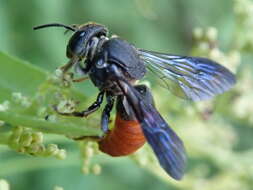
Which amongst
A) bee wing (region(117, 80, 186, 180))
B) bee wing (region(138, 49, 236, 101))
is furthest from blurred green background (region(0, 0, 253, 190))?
bee wing (region(117, 80, 186, 180))

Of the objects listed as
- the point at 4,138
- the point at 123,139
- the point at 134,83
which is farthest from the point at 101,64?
the point at 4,138

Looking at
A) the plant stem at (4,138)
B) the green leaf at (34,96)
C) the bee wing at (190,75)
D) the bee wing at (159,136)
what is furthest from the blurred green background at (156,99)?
the plant stem at (4,138)

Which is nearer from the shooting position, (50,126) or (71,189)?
(50,126)

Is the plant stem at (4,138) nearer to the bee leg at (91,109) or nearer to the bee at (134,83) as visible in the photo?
the bee leg at (91,109)

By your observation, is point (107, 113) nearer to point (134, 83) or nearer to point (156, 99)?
point (134, 83)

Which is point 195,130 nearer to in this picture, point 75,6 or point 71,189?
point 71,189

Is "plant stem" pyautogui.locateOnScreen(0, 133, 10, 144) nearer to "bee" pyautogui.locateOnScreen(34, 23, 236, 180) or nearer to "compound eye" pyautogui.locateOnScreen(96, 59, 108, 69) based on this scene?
"bee" pyautogui.locateOnScreen(34, 23, 236, 180)

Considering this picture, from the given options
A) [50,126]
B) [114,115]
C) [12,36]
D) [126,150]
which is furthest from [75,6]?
[50,126]
